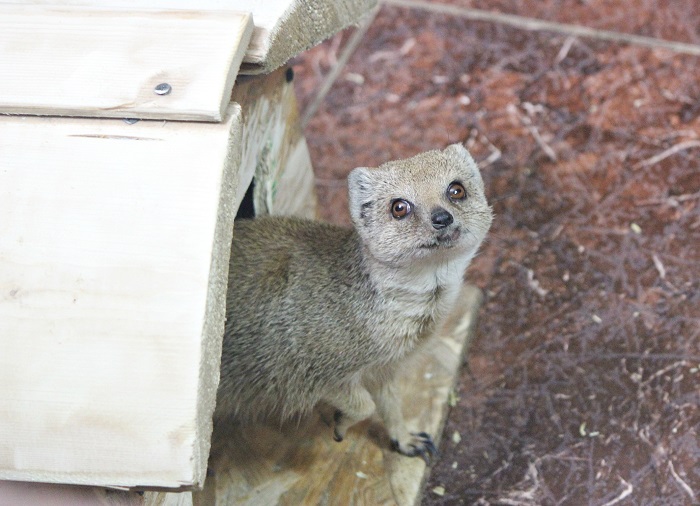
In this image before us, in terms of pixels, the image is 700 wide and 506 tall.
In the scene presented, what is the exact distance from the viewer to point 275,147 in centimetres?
301

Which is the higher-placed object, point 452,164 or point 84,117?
point 84,117

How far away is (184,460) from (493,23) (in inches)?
136

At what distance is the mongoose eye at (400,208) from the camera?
2412mm

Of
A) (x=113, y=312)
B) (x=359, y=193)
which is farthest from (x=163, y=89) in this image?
(x=359, y=193)

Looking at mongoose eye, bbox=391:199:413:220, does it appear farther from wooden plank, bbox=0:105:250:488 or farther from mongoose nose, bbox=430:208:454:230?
wooden plank, bbox=0:105:250:488

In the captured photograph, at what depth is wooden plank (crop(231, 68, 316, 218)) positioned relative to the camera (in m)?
2.68

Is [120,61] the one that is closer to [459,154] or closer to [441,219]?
[441,219]

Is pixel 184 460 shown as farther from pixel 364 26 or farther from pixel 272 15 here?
pixel 364 26

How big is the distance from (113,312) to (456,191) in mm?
1109

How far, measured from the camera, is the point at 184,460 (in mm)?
1728

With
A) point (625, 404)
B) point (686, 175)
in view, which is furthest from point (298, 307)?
point (686, 175)

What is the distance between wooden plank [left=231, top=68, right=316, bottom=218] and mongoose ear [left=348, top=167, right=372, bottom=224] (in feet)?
1.20

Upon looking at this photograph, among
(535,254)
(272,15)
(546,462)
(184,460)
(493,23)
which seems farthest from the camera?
(493,23)

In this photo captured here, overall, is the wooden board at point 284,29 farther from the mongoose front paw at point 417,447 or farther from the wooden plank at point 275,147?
the mongoose front paw at point 417,447
